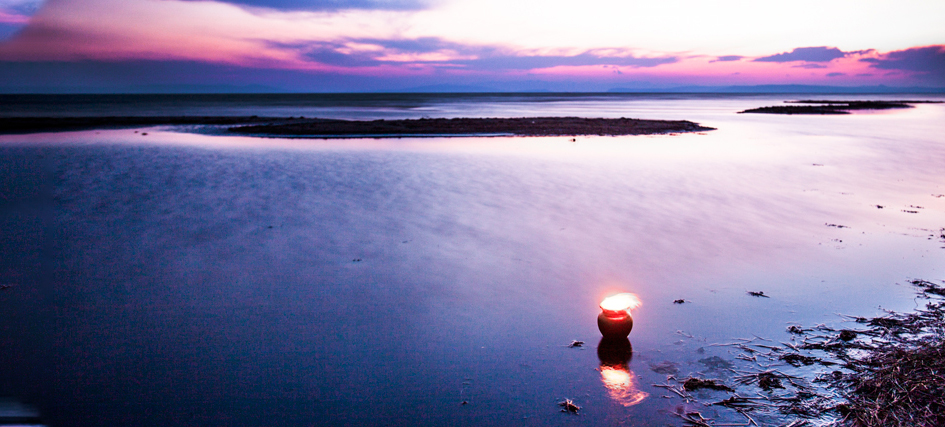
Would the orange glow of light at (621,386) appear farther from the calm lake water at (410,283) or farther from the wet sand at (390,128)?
the wet sand at (390,128)

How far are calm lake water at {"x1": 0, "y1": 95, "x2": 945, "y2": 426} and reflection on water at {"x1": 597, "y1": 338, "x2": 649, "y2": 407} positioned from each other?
0.02 metres

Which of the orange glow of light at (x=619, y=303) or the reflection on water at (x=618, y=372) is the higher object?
the orange glow of light at (x=619, y=303)

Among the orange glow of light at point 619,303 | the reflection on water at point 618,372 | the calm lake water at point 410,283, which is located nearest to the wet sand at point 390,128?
the calm lake water at point 410,283

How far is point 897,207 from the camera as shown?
36.9 ft

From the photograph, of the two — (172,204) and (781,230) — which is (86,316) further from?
(781,230)

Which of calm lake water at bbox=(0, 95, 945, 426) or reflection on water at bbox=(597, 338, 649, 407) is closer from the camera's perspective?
reflection on water at bbox=(597, 338, 649, 407)

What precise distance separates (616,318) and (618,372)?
1.84 feet

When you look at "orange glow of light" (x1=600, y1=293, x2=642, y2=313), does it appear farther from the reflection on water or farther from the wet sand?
the wet sand

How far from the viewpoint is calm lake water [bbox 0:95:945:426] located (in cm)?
434

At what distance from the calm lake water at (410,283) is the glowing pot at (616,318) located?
182 millimetres

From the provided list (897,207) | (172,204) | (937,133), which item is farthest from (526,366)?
(937,133)

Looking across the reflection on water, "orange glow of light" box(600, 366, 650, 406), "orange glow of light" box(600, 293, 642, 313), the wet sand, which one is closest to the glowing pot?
"orange glow of light" box(600, 293, 642, 313)

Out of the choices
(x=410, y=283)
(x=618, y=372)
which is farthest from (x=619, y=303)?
(x=410, y=283)

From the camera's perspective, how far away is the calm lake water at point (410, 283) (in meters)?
4.34
